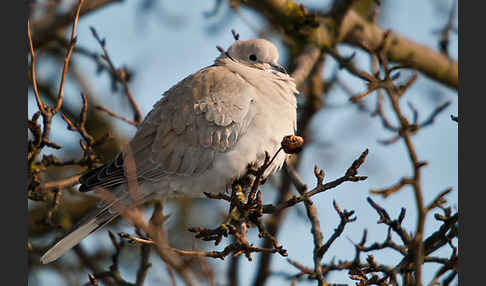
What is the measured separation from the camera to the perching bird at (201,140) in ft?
11.5

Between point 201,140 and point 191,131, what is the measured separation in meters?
0.10

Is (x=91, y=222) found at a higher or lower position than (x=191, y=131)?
lower

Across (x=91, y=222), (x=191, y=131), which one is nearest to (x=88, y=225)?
(x=91, y=222)

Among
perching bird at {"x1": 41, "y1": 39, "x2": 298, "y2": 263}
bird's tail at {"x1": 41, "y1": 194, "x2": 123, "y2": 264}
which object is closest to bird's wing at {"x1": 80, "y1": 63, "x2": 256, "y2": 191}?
perching bird at {"x1": 41, "y1": 39, "x2": 298, "y2": 263}

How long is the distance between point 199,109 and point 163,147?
339 millimetres

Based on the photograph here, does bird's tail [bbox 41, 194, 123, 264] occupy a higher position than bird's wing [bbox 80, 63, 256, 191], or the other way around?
bird's wing [bbox 80, 63, 256, 191]

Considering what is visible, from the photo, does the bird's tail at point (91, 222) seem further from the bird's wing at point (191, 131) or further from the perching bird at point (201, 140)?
the bird's wing at point (191, 131)

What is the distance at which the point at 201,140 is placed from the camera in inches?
141

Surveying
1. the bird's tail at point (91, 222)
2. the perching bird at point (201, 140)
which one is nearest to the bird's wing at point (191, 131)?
the perching bird at point (201, 140)

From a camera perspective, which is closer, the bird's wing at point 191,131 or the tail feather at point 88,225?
the tail feather at point 88,225

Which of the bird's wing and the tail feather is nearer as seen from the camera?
the tail feather

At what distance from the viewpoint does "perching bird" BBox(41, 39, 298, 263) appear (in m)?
3.50

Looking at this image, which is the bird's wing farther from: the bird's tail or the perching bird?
the bird's tail

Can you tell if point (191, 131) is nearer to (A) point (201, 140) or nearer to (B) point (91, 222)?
(A) point (201, 140)
